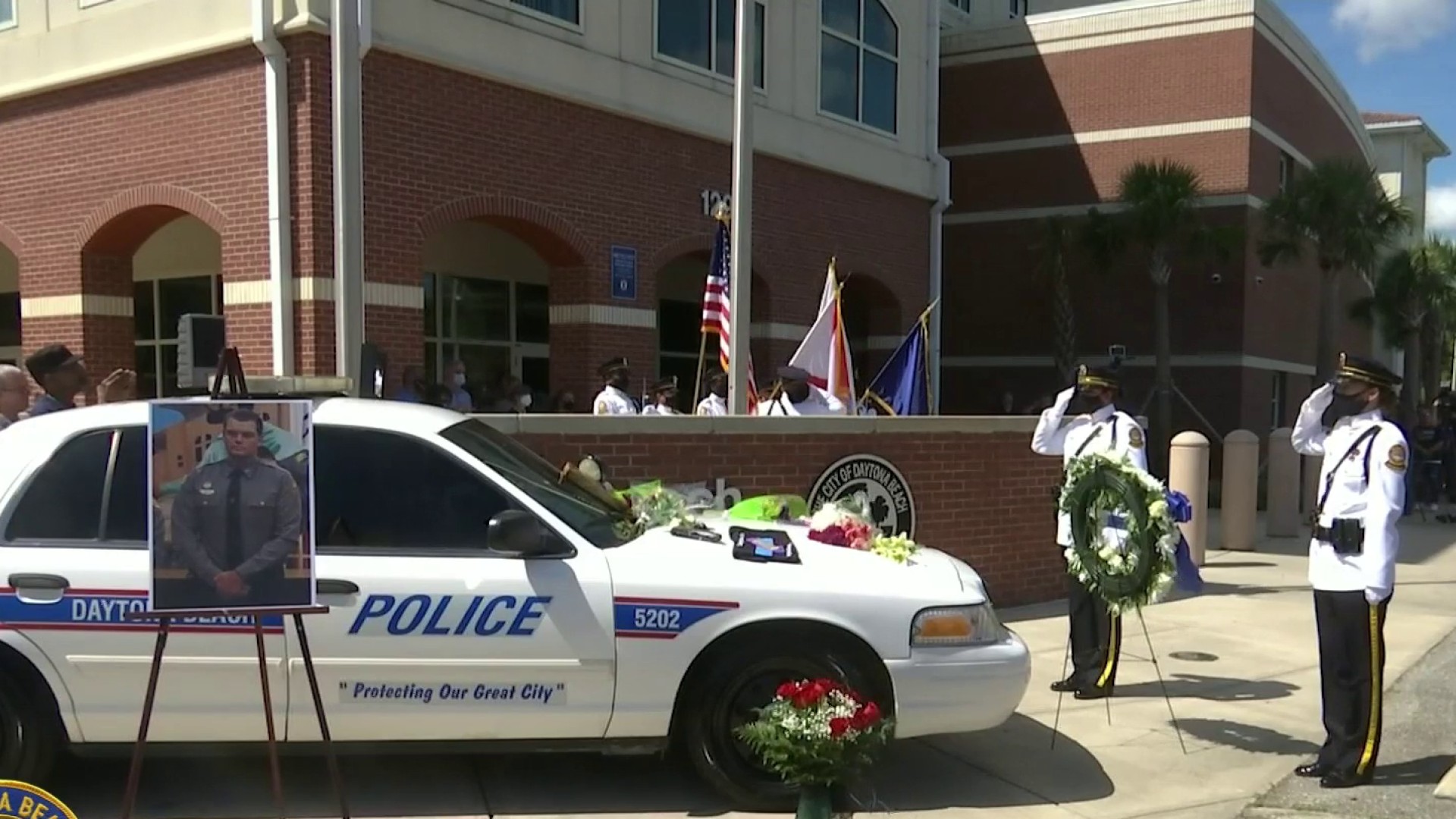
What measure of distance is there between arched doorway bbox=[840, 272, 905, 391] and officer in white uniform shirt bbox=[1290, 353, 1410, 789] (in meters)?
12.8

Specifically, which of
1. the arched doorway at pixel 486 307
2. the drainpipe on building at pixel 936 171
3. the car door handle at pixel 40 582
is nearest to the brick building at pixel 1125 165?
the drainpipe on building at pixel 936 171

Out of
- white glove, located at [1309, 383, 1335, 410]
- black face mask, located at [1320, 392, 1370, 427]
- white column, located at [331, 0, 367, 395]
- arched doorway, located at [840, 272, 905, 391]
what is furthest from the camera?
arched doorway, located at [840, 272, 905, 391]

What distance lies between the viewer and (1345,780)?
17.2 ft

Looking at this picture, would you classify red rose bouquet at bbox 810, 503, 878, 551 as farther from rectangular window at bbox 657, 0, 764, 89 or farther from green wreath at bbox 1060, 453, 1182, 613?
rectangular window at bbox 657, 0, 764, 89

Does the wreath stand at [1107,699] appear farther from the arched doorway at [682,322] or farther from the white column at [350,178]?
the arched doorway at [682,322]

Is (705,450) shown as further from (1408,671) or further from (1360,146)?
(1360,146)

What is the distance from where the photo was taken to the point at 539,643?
464 cm

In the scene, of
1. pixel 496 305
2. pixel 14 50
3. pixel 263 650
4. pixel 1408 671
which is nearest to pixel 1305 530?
pixel 1408 671

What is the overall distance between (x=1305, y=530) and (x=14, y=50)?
55.7 ft

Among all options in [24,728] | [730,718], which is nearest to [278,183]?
[24,728]

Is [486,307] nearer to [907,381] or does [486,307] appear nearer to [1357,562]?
[907,381]

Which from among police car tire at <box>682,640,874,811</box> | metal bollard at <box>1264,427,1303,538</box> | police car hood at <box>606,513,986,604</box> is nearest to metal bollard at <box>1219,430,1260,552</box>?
metal bollard at <box>1264,427,1303,538</box>

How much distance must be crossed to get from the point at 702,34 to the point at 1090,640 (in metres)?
10.1

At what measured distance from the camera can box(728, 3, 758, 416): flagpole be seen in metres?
8.80
